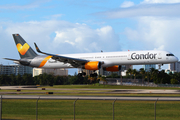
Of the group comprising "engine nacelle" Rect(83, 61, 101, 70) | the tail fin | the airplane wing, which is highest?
the tail fin

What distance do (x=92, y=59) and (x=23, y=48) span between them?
732 inches

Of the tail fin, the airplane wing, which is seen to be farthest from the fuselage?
the tail fin

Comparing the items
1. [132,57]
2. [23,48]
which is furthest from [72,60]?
[23,48]

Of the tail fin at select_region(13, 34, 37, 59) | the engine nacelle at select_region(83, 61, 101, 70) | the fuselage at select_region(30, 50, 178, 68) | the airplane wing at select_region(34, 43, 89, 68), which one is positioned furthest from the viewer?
the tail fin at select_region(13, 34, 37, 59)

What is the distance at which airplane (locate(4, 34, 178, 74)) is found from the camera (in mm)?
51312

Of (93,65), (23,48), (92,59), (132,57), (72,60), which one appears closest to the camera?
(132,57)

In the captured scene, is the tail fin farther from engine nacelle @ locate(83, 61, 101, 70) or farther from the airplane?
engine nacelle @ locate(83, 61, 101, 70)

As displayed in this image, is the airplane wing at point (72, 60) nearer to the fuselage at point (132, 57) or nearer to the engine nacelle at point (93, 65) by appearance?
the engine nacelle at point (93, 65)

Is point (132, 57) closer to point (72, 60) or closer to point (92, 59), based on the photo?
point (92, 59)

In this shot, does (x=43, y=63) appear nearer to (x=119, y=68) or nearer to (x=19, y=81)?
(x=119, y=68)

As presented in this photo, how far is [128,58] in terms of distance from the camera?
172 ft

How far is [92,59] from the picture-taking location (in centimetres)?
5666

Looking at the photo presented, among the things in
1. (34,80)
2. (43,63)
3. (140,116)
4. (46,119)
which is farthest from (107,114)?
(34,80)

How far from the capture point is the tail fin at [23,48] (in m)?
63.0
